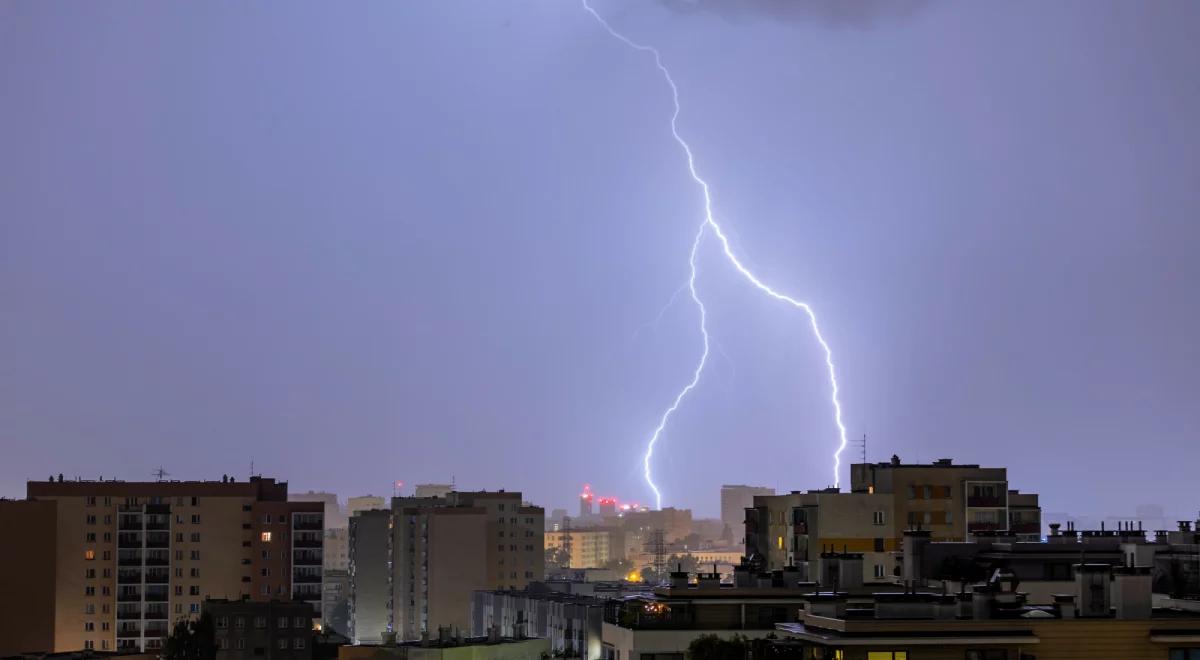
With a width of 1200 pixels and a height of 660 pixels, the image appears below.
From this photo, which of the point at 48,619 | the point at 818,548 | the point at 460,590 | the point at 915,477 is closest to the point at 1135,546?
the point at 818,548

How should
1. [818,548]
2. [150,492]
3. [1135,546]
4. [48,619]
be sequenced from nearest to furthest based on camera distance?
[1135,546]
[818,548]
[48,619]
[150,492]

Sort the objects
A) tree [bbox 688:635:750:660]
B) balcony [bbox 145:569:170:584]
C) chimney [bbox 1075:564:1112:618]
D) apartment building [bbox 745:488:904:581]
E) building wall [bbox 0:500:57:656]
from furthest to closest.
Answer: balcony [bbox 145:569:170:584]
building wall [bbox 0:500:57:656]
apartment building [bbox 745:488:904:581]
tree [bbox 688:635:750:660]
chimney [bbox 1075:564:1112:618]

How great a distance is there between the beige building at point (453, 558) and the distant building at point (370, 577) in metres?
1.35

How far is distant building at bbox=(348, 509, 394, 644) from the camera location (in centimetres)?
9912

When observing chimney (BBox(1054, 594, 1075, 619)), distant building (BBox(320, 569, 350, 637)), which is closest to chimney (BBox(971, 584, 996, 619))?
chimney (BBox(1054, 594, 1075, 619))

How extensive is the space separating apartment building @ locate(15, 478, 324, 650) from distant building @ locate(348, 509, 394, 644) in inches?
963

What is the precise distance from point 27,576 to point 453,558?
30369mm

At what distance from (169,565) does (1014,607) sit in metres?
58.0

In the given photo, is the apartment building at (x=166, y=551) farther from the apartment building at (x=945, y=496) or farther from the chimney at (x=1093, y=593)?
the chimney at (x=1093, y=593)

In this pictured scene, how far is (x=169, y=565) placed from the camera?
A: 74.1 m

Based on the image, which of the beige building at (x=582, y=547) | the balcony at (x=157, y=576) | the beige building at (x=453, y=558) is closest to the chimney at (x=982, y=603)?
the balcony at (x=157, y=576)

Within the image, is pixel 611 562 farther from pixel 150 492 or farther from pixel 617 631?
pixel 617 631

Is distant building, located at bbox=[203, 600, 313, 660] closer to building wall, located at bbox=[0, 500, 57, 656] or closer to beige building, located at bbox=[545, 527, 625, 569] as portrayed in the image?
building wall, located at bbox=[0, 500, 57, 656]

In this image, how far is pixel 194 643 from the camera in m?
57.0
